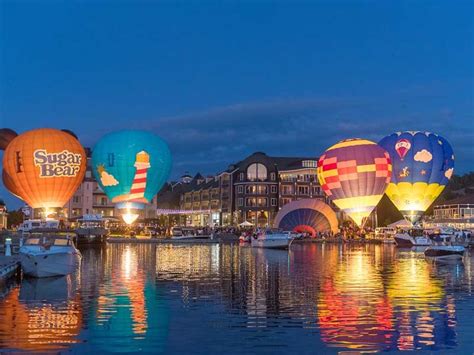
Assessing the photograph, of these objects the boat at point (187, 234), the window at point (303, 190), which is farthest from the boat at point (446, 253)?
the window at point (303, 190)

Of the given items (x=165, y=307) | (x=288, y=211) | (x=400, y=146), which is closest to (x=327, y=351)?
(x=165, y=307)

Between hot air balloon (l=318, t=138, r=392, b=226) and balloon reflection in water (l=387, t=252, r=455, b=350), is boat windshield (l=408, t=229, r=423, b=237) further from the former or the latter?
balloon reflection in water (l=387, t=252, r=455, b=350)

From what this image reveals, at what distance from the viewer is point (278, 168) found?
134 m

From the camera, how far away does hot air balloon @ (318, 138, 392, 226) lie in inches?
3196

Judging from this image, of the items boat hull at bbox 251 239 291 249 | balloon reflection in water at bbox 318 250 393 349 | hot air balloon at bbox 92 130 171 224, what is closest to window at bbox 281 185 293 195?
hot air balloon at bbox 92 130 171 224

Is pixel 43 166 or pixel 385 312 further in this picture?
pixel 43 166

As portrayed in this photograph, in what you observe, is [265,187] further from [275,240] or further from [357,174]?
[275,240]

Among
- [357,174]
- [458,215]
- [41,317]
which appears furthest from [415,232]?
[41,317]

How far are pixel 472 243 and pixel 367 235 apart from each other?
25.9 metres

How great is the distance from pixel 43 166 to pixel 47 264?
4285 cm

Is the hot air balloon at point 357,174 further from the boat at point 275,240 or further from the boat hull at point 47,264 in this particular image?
the boat hull at point 47,264

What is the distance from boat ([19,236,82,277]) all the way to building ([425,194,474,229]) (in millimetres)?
84218

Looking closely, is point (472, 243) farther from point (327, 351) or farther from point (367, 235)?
point (327, 351)

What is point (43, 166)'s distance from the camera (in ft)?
253
